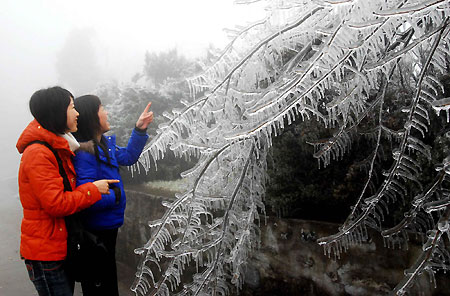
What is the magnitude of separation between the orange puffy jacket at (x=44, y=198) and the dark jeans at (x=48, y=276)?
48 millimetres

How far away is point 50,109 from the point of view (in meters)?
1.69

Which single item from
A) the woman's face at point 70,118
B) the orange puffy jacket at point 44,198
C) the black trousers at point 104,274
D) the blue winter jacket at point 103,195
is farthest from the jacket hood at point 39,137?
the black trousers at point 104,274

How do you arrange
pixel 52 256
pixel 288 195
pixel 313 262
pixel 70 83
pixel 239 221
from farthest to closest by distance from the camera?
pixel 70 83, pixel 288 195, pixel 313 262, pixel 239 221, pixel 52 256

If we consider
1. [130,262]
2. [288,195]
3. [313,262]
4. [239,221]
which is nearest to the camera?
[239,221]

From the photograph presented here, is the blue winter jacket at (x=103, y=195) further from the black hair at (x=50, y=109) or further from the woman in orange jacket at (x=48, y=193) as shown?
the black hair at (x=50, y=109)

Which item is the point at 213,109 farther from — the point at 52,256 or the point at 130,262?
the point at 130,262

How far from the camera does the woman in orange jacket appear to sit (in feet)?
5.11

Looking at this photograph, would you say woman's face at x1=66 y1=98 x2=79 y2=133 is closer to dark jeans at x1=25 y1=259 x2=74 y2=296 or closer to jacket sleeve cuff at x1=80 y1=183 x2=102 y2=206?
jacket sleeve cuff at x1=80 y1=183 x2=102 y2=206

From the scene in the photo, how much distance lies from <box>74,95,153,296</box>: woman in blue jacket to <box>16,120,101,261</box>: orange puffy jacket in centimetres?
18

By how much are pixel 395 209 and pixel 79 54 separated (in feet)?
93.4

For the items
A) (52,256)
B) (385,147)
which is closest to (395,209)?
(385,147)

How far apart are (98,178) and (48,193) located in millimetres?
383

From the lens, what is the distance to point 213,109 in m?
1.97

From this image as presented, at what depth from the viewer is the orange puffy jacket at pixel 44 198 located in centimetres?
155
